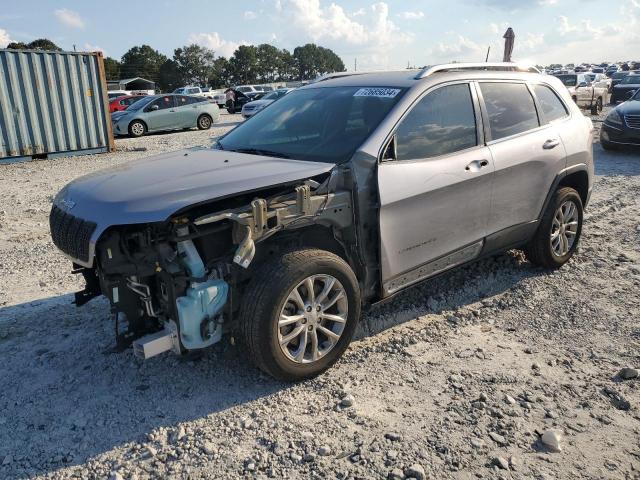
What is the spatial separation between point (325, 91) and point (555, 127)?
214cm

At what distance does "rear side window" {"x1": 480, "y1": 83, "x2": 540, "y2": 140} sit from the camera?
14.3 ft

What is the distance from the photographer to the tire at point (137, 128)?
1898cm

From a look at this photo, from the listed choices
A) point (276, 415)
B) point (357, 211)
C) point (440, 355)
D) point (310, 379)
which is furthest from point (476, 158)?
point (276, 415)

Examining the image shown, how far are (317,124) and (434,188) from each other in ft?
3.28

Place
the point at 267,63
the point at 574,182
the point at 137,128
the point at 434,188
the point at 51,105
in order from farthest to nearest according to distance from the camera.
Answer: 1. the point at 267,63
2. the point at 137,128
3. the point at 51,105
4. the point at 574,182
5. the point at 434,188

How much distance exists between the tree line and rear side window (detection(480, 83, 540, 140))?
83.3 m

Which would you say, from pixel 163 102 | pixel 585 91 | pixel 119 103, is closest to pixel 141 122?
pixel 163 102

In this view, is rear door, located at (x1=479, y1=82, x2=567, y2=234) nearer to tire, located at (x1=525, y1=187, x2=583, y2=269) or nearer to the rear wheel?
tire, located at (x1=525, y1=187, x2=583, y2=269)

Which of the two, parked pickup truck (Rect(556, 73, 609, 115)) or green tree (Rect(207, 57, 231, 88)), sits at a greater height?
green tree (Rect(207, 57, 231, 88))

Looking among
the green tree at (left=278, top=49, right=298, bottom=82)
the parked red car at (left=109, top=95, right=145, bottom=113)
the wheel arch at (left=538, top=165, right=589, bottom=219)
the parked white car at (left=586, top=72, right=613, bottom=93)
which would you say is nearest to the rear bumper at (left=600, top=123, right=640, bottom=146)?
the wheel arch at (left=538, top=165, right=589, bottom=219)

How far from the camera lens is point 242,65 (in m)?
95.9

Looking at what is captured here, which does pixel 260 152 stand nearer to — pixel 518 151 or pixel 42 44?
pixel 518 151

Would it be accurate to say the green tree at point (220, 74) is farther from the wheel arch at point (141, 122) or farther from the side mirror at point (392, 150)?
the side mirror at point (392, 150)

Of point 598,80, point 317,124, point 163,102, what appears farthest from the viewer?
point 598,80
